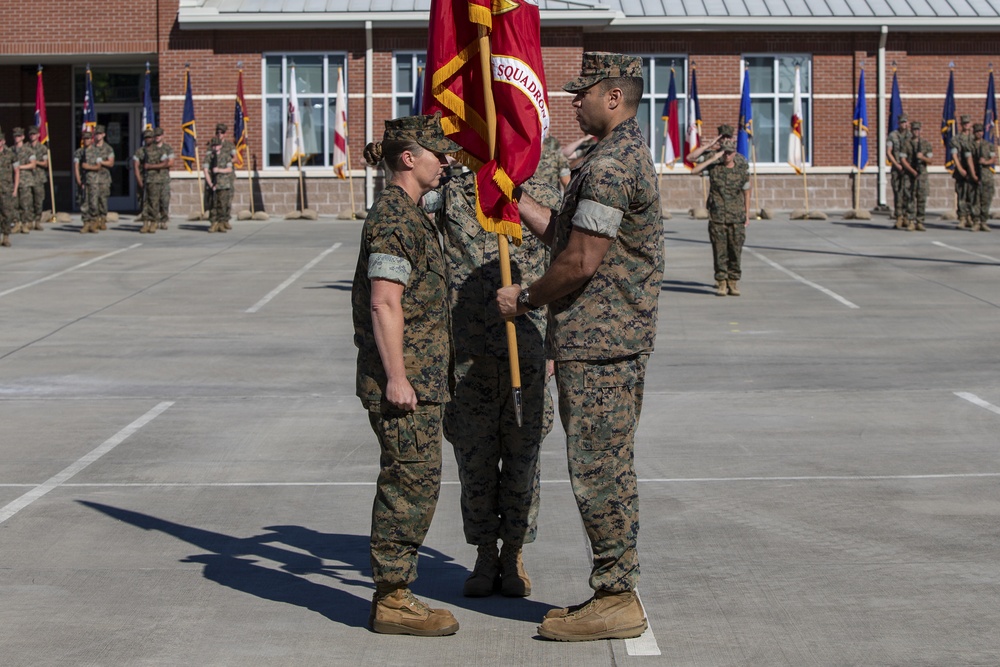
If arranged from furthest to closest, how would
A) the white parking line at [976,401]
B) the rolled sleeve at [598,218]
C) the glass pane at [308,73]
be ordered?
1. the glass pane at [308,73]
2. the white parking line at [976,401]
3. the rolled sleeve at [598,218]

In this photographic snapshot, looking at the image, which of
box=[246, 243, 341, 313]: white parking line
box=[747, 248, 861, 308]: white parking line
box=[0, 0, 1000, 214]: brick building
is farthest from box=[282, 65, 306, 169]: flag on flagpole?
box=[747, 248, 861, 308]: white parking line

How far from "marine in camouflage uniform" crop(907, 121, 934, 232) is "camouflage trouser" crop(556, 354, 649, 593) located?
891 inches

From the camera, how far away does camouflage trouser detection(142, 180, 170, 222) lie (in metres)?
27.1

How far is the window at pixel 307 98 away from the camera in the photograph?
31.6 meters

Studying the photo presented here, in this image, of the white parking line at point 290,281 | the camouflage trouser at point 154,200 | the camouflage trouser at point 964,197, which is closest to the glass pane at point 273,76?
the camouflage trouser at point 154,200

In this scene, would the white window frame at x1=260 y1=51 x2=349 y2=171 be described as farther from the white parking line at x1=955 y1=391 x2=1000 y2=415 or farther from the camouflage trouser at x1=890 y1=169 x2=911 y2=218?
the white parking line at x1=955 y1=391 x2=1000 y2=415

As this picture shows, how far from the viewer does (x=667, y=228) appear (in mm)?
27688

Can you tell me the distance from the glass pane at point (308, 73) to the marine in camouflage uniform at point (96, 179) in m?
5.60

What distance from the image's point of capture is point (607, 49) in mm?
31812

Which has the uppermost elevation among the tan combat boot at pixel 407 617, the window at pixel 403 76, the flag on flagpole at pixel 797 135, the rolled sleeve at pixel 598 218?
the window at pixel 403 76

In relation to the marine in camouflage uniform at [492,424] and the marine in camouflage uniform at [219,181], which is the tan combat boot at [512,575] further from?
the marine in camouflage uniform at [219,181]

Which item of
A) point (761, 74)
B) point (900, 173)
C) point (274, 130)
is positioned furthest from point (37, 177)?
point (900, 173)

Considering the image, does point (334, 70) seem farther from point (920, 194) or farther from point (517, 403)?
point (517, 403)

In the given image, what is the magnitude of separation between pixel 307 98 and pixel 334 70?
3.06 feet
